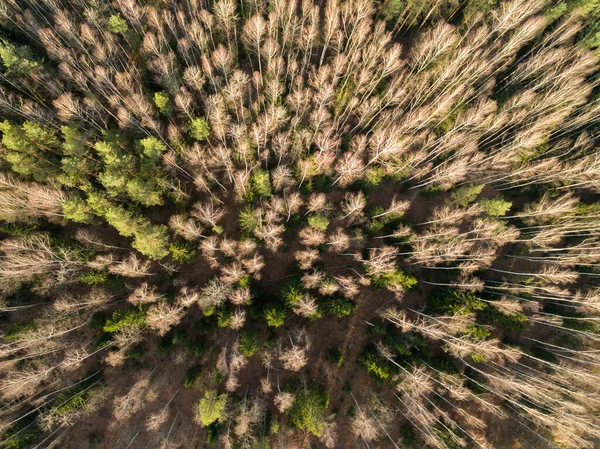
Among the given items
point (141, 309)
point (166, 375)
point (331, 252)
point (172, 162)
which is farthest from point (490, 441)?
point (172, 162)

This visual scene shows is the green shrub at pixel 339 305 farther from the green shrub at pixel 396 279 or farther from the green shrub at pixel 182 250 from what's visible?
the green shrub at pixel 182 250

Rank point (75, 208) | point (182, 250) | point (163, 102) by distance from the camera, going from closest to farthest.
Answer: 1. point (75, 208)
2. point (163, 102)
3. point (182, 250)

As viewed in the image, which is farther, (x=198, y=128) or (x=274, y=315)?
(x=198, y=128)

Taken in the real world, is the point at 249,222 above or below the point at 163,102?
below

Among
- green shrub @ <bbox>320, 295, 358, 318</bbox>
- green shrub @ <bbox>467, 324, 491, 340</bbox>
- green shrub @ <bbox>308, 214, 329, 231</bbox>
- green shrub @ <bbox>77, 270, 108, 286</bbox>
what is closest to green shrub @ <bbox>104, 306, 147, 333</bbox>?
green shrub @ <bbox>77, 270, 108, 286</bbox>

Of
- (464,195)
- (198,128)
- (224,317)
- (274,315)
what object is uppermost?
(198,128)

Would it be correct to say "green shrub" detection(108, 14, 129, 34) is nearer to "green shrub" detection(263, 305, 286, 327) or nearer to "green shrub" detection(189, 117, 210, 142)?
"green shrub" detection(189, 117, 210, 142)

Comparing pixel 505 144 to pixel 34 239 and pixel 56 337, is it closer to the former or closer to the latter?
pixel 34 239

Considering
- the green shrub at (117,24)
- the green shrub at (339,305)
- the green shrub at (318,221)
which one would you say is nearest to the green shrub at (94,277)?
the green shrub at (318,221)

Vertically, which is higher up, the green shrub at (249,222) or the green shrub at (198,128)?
the green shrub at (198,128)

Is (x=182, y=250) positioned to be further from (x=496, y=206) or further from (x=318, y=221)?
(x=496, y=206)

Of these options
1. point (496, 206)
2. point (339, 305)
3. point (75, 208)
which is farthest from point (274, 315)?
point (496, 206)
